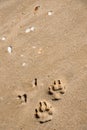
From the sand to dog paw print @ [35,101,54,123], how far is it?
0.10 feet

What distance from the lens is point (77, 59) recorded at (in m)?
2.79

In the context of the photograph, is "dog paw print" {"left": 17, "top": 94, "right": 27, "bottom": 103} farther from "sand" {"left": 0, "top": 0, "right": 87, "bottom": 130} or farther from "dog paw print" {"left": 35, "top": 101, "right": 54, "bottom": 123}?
"dog paw print" {"left": 35, "top": 101, "right": 54, "bottom": 123}

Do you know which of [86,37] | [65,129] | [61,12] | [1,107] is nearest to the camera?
[65,129]

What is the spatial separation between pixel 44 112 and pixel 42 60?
0.55 metres

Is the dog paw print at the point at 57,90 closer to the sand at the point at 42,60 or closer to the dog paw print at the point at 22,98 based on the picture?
the sand at the point at 42,60

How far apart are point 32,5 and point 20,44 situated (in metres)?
0.52

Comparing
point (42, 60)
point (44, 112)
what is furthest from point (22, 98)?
point (42, 60)

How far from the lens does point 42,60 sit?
290cm

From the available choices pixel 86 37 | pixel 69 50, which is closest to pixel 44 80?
pixel 69 50

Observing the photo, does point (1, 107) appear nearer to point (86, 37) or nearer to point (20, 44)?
point (20, 44)

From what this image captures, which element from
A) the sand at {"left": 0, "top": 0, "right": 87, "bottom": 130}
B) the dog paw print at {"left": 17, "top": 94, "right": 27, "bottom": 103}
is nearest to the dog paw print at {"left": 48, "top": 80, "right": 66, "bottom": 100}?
the sand at {"left": 0, "top": 0, "right": 87, "bottom": 130}

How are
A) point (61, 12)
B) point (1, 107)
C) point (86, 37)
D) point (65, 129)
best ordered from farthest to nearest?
1. point (61, 12)
2. point (86, 37)
3. point (1, 107)
4. point (65, 129)

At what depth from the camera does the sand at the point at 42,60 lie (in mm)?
2548

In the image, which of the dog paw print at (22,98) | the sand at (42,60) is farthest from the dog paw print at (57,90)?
the dog paw print at (22,98)
